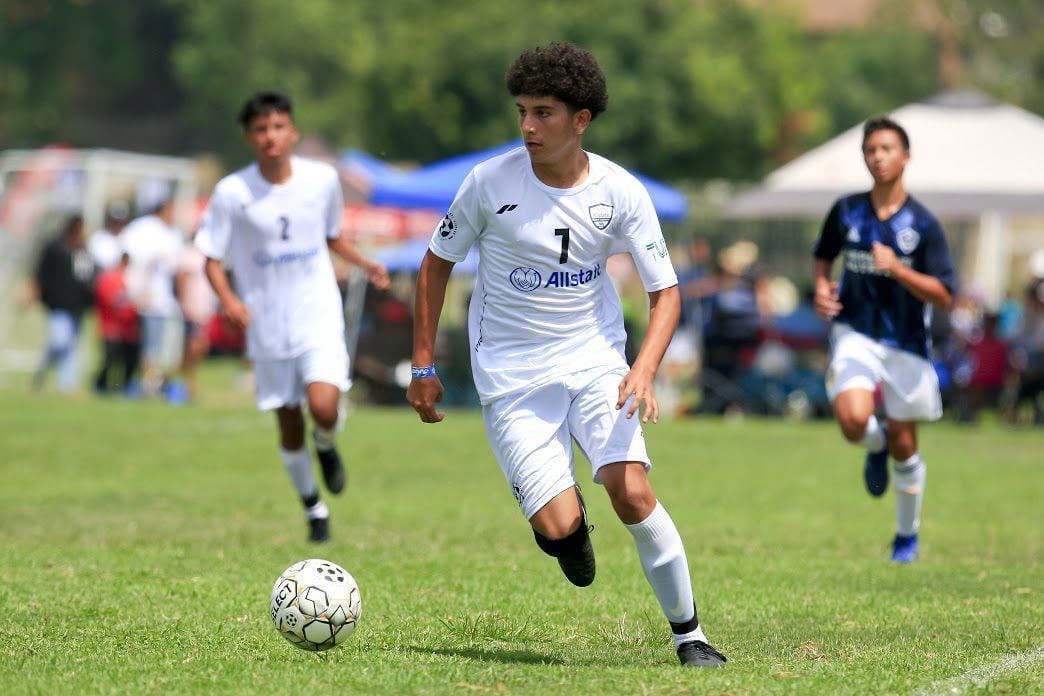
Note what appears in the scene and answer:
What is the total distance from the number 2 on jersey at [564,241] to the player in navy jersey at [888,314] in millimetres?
3571

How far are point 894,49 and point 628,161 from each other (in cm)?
1844

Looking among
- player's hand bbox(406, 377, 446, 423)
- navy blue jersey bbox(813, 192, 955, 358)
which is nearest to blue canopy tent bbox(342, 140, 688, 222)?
navy blue jersey bbox(813, 192, 955, 358)

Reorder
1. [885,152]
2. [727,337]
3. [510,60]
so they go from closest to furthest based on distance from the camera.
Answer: [885,152] → [727,337] → [510,60]

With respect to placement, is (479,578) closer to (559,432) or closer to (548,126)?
(559,432)

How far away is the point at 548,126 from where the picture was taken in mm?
6199

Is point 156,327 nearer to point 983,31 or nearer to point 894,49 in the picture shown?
point 983,31

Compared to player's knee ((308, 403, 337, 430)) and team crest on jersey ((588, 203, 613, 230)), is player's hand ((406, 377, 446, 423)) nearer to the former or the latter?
team crest on jersey ((588, 203, 613, 230))

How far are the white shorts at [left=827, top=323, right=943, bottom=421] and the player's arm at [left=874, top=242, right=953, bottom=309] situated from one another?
0.42 m

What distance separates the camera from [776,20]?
48.4m

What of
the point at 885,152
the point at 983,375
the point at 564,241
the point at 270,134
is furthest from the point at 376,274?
the point at 983,375

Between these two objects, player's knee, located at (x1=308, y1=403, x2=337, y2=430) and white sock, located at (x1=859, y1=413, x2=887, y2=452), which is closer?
player's knee, located at (x1=308, y1=403, x2=337, y2=430)

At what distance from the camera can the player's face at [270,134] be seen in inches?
389

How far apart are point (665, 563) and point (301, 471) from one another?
14.3 feet

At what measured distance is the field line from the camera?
19.1 feet
